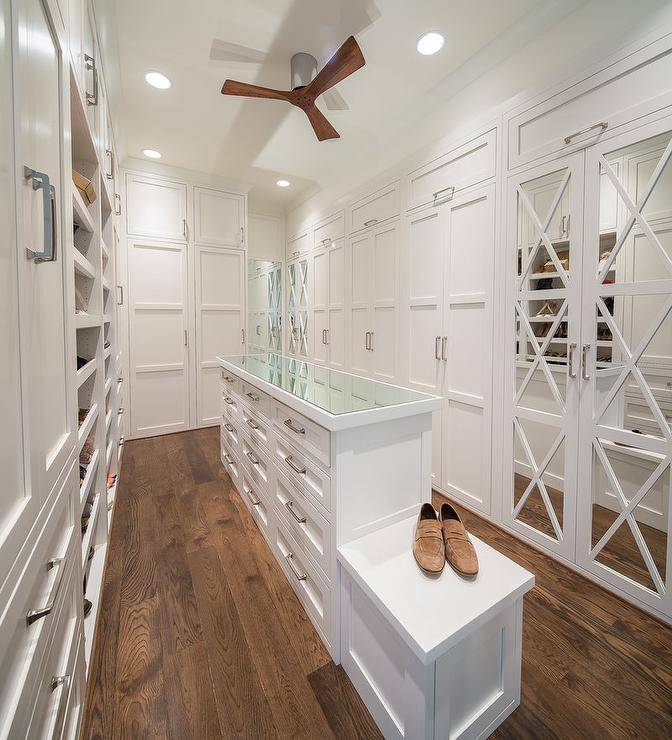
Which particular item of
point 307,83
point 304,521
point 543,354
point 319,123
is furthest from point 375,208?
point 304,521

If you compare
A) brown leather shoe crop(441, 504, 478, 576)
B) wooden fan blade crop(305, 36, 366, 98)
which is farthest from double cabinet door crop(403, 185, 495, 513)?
brown leather shoe crop(441, 504, 478, 576)

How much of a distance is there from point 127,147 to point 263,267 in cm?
195

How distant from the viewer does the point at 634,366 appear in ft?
5.02

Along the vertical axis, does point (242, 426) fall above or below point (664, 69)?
below

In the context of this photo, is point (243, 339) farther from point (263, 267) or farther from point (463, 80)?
point (463, 80)

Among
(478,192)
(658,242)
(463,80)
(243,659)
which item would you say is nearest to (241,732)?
(243,659)

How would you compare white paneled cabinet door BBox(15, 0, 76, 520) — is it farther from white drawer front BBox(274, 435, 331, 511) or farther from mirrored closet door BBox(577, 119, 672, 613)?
mirrored closet door BBox(577, 119, 672, 613)

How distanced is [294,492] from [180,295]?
10.7 feet

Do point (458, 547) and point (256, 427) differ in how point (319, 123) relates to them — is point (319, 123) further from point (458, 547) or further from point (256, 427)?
point (458, 547)

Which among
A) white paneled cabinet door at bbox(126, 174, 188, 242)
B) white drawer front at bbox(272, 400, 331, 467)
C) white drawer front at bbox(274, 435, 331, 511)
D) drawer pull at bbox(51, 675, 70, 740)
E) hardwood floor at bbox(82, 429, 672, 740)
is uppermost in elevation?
white paneled cabinet door at bbox(126, 174, 188, 242)

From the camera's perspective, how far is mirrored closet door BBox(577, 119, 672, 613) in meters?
1.46

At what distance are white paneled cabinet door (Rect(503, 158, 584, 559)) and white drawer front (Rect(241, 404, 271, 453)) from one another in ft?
4.60

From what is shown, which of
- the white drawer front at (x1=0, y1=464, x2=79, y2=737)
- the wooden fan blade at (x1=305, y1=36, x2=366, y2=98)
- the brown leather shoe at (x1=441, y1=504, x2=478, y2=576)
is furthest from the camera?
the wooden fan blade at (x1=305, y1=36, x2=366, y2=98)

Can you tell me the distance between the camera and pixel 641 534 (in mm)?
1533
